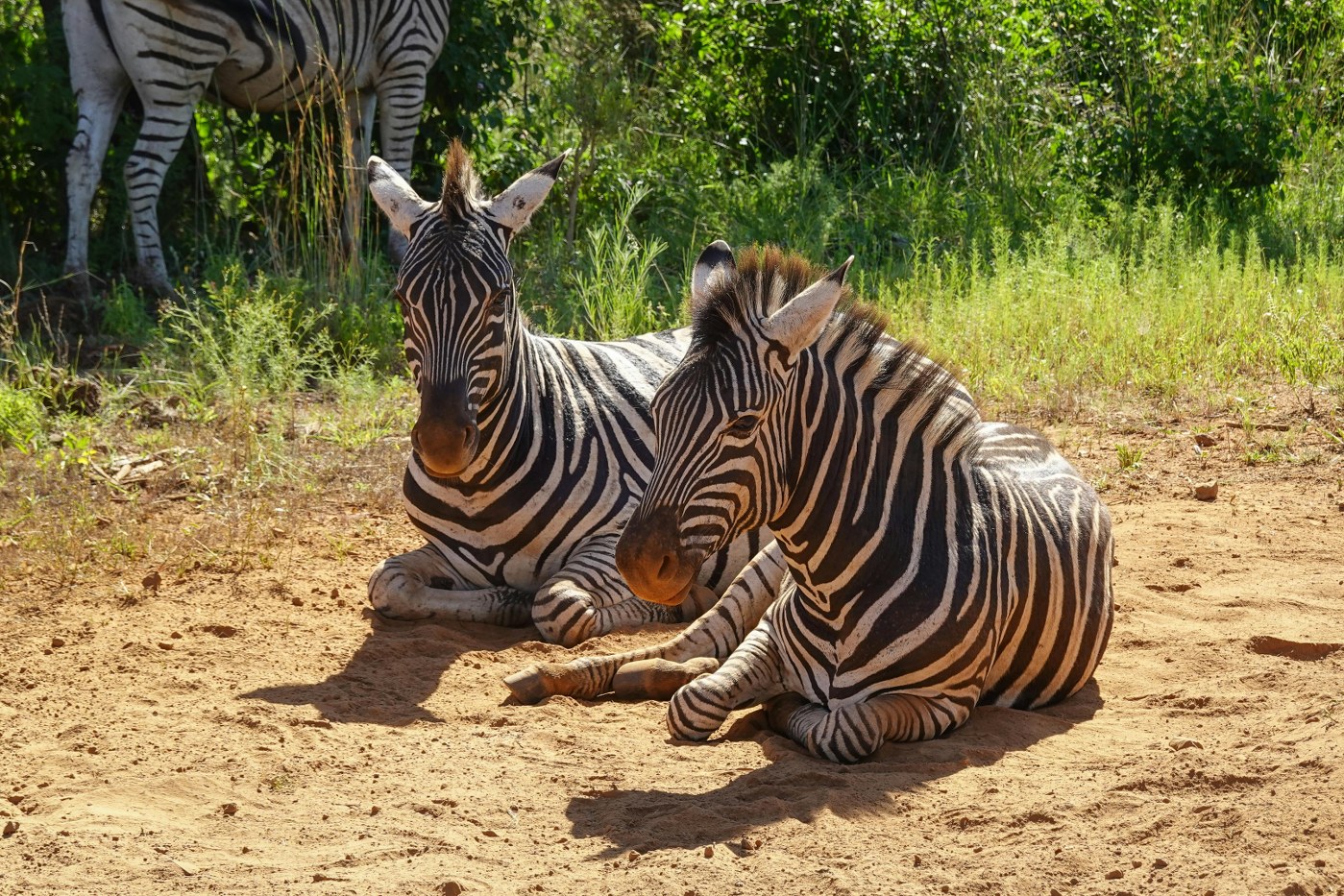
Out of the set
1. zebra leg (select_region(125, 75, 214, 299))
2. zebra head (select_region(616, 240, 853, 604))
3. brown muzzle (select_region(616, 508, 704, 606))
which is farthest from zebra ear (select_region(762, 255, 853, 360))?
zebra leg (select_region(125, 75, 214, 299))

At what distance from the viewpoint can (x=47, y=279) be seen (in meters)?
10.6

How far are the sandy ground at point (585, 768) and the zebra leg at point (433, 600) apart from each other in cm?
8

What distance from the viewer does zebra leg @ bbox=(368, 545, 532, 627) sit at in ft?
19.4

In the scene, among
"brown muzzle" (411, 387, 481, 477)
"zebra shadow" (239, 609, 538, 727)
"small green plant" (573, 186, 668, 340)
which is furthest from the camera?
"small green plant" (573, 186, 668, 340)

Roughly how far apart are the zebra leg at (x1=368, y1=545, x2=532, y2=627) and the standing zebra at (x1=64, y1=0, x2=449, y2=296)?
4.25m

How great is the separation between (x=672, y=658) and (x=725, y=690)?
0.62m

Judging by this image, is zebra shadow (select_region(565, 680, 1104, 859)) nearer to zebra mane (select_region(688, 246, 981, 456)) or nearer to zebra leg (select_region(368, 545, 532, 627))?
zebra mane (select_region(688, 246, 981, 456))

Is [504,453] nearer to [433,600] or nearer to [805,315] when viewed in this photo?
[433,600]

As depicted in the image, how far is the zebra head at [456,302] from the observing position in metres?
5.45

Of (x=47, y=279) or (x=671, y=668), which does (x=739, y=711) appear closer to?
(x=671, y=668)

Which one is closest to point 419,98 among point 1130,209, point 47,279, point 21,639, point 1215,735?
point 47,279

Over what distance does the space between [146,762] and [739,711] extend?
1866 mm

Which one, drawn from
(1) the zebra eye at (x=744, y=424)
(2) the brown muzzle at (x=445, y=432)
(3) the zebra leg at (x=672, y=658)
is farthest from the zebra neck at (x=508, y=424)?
(1) the zebra eye at (x=744, y=424)

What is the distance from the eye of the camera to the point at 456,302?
555 centimetres
